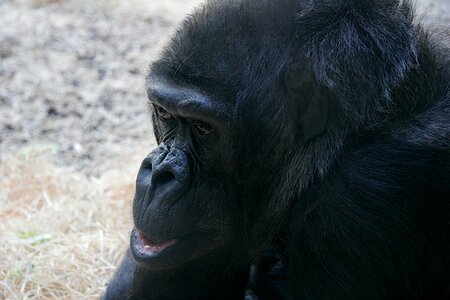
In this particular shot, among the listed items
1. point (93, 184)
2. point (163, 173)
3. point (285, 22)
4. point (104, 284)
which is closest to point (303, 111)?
point (285, 22)

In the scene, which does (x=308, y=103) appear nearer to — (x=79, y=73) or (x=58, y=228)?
(x=58, y=228)

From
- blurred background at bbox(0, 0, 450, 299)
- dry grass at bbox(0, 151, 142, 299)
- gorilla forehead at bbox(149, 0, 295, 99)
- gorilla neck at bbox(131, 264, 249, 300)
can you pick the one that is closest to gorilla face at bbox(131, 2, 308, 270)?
gorilla forehead at bbox(149, 0, 295, 99)

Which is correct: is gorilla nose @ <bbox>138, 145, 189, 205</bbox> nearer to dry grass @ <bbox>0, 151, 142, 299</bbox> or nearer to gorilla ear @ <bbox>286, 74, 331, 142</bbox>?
gorilla ear @ <bbox>286, 74, 331, 142</bbox>

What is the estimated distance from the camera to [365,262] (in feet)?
12.6

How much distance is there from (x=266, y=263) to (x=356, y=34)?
1.44 metres

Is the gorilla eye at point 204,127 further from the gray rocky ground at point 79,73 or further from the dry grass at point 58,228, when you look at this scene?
the gray rocky ground at point 79,73

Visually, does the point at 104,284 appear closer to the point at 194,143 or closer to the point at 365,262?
the point at 194,143

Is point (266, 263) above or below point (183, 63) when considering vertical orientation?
below

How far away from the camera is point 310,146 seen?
4074 millimetres

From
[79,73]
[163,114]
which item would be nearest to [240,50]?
[163,114]

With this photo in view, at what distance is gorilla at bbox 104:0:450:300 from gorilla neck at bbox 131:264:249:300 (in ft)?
1.20

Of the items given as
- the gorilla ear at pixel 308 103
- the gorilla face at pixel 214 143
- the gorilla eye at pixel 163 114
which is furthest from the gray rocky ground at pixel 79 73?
the gorilla ear at pixel 308 103

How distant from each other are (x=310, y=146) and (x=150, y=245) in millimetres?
971

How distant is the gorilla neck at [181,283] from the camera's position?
4.58 meters
